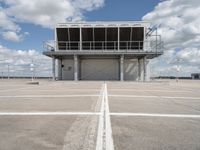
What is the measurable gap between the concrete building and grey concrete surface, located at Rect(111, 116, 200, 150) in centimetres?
2355

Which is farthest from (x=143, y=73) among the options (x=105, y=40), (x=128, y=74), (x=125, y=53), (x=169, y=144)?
(x=169, y=144)

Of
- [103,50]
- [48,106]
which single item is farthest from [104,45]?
[48,106]

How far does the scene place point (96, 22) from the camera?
103ft

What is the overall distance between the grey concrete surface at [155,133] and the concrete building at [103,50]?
2355 cm

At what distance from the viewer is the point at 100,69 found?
33562 millimetres

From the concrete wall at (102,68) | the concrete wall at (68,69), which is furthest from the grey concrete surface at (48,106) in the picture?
the concrete wall at (102,68)

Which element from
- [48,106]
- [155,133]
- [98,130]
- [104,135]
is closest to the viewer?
[104,135]

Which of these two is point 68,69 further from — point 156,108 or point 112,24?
point 156,108

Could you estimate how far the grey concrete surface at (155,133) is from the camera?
4.26 meters

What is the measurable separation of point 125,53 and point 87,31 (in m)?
6.53

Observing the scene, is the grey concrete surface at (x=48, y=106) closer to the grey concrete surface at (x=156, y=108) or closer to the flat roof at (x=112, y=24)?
the grey concrete surface at (x=156, y=108)

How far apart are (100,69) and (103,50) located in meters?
4.15

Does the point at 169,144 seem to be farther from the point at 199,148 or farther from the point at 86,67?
the point at 86,67

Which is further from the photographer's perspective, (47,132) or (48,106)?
(48,106)
